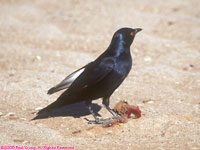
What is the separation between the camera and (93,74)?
15.0 feet

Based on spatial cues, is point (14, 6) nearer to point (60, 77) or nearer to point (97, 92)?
point (60, 77)

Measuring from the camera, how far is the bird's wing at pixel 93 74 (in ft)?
14.9

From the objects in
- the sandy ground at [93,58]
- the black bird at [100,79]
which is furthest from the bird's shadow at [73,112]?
the black bird at [100,79]

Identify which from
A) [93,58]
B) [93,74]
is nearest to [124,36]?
[93,74]

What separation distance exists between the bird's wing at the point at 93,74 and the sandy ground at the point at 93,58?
0.42 m

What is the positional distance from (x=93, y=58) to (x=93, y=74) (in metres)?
2.36

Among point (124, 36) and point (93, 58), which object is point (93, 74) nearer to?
point (124, 36)

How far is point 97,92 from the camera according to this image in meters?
4.57

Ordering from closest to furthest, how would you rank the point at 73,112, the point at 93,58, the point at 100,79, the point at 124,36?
the point at 100,79 → the point at 124,36 → the point at 73,112 → the point at 93,58

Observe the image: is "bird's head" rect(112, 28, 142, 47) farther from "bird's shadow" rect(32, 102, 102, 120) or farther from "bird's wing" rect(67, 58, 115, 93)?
"bird's shadow" rect(32, 102, 102, 120)

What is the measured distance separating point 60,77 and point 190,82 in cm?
191

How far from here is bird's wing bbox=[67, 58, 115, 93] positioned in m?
4.53

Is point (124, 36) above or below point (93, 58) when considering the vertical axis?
above

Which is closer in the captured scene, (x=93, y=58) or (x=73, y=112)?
(x=73, y=112)
